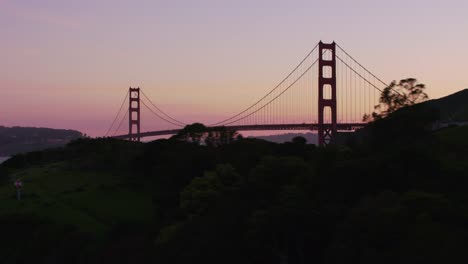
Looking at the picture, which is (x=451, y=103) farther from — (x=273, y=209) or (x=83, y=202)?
(x=273, y=209)

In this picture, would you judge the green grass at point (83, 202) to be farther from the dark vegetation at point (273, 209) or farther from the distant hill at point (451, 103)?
the distant hill at point (451, 103)

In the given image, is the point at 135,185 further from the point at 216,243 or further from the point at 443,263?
the point at 443,263

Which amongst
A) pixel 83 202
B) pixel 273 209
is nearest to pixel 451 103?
pixel 83 202

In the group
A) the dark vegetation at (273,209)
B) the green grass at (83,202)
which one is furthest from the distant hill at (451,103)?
the green grass at (83,202)

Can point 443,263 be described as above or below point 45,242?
above

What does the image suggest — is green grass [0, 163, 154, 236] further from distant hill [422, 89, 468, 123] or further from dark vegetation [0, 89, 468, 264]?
distant hill [422, 89, 468, 123]

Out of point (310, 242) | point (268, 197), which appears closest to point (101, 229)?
point (268, 197)

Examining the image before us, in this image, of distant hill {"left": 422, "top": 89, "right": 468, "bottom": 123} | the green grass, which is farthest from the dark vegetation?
distant hill {"left": 422, "top": 89, "right": 468, "bottom": 123}
